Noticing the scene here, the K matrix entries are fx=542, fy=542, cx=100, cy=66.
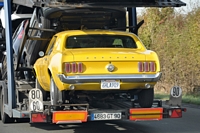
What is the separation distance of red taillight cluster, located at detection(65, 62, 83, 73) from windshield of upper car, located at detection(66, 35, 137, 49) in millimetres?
1067

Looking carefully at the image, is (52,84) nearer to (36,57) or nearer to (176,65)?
(36,57)

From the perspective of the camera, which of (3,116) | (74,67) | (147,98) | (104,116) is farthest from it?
(3,116)

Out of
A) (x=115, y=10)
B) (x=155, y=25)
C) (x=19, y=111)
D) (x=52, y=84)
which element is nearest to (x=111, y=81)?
(x=52, y=84)

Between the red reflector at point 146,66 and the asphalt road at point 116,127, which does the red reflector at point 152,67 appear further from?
the asphalt road at point 116,127

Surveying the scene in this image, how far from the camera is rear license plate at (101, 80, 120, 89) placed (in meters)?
10.1

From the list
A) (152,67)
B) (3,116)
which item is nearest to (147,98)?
(152,67)

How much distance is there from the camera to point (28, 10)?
14.7 m

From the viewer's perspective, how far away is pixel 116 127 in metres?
12.5

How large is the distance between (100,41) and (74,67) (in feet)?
5.08

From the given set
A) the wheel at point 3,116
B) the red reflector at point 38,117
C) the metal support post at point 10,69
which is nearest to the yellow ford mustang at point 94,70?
the red reflector at point 38,117

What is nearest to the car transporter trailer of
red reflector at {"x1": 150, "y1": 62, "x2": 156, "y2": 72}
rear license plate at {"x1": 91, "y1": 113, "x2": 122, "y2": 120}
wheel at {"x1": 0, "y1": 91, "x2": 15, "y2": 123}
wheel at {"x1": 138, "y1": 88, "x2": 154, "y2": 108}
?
rear license plate at {"x1": 91, "y1": 113, "x2": 122, "y2": 120}

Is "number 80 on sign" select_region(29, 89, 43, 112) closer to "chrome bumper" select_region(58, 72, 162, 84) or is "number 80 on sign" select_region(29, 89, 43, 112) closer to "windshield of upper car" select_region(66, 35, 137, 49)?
"chrome bumper" select_region(58, 72, 162, 84)

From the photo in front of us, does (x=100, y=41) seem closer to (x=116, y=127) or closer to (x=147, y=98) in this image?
(x=147, y=98)

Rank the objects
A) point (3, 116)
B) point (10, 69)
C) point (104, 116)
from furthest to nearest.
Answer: point (3, 116) < point (10, 69) < point (104, 116)
